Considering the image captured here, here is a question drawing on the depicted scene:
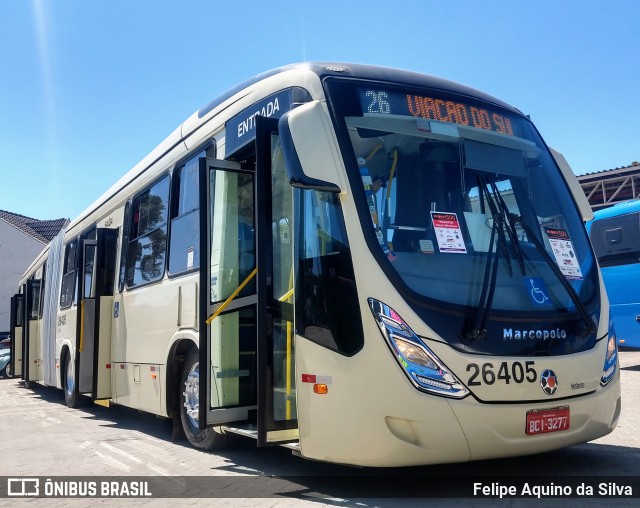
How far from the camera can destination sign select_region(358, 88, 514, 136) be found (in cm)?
546

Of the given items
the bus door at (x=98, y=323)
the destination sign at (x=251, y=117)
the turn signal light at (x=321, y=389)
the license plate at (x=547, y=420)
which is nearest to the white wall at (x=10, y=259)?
the bus door at (x=98, y=323)

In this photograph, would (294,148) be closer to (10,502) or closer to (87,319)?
(10,502)

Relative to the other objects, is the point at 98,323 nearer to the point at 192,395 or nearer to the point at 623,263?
the point at 192,395

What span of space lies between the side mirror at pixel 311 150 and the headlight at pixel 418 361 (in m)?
1.03

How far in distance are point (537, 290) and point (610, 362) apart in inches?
33.0

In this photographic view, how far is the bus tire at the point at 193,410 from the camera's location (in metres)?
6.95

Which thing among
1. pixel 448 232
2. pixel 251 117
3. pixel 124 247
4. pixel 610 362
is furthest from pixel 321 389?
pixel 124 247

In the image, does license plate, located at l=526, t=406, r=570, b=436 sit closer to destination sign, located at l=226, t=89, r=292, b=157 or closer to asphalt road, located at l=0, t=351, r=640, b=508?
asphalt road, located at l=0, t=351, r=640, b=508

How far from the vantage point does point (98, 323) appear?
9.75m

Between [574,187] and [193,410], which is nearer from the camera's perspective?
[574,187]

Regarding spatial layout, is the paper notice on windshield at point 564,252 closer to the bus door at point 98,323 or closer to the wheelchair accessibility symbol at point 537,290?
the wheelchair accessibility symbol at point 537,290

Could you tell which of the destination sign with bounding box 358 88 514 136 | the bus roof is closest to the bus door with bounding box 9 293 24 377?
the bus roof

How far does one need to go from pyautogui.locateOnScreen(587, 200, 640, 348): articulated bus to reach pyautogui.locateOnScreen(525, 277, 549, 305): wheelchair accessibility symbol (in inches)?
348

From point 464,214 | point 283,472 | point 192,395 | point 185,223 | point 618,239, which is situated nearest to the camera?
point 464,214
